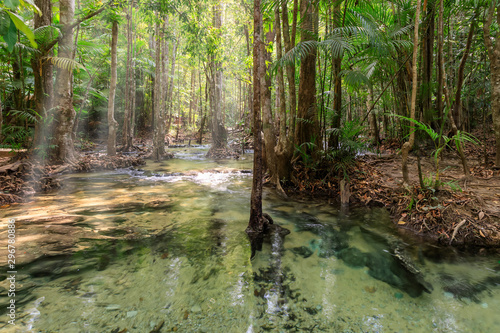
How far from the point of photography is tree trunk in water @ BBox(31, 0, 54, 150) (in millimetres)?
6680

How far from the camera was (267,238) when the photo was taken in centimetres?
374

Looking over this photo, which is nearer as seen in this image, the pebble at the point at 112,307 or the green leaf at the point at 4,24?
the green leaf at the point at 4,24

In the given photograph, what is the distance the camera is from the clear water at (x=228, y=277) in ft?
7.00

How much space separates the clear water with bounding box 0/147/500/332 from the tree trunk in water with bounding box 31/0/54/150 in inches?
142

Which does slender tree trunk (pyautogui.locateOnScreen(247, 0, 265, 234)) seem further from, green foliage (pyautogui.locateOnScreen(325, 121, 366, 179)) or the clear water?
green foliage (pyautogui.locateOnScreen(325, 121, 366, 179))

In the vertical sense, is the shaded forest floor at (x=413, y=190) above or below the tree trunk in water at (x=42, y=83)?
below

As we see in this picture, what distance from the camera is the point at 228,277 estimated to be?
2.79 metres

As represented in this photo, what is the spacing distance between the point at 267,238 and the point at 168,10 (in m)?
9.25

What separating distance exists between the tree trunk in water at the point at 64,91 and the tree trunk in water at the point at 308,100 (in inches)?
257

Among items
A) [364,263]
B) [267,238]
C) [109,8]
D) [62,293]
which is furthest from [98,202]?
[109,8]

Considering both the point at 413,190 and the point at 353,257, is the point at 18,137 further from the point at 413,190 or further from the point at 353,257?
the point at 413,190

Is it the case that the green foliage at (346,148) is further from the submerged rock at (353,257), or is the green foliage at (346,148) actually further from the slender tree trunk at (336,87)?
the submerged rock at (353,257)

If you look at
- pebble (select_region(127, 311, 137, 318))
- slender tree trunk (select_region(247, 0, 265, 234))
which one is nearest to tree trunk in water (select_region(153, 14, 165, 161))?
slender tree trunk (select_region(247, 0, 265, 234))

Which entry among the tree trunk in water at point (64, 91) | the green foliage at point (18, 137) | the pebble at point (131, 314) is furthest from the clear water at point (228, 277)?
the tree trunk in water at point (64, 91)
